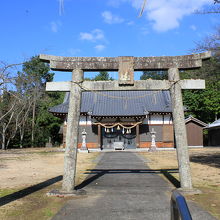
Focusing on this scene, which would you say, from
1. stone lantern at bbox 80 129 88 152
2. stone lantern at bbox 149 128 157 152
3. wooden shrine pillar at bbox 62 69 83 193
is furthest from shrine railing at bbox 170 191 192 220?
stone lantern at bbox 149 128 157 152

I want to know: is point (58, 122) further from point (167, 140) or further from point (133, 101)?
point (167, 140)

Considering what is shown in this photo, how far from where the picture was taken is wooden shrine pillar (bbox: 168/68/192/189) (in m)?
6.26

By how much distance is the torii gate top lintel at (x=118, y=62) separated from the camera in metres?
6.85

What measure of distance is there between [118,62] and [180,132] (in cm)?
266

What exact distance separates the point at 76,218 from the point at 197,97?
3494 centimetres

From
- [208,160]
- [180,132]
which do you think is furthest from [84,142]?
[180,132]

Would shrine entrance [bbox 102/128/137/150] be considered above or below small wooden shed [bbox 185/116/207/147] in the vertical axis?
below

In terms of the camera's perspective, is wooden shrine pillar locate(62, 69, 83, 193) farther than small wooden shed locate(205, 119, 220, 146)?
No

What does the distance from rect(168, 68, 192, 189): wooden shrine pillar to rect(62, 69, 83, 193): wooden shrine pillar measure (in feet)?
8.76

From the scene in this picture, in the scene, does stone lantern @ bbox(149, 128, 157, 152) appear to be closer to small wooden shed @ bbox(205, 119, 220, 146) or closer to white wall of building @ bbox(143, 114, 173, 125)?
white wall of building @ bbox(143, 114, 173, 125)

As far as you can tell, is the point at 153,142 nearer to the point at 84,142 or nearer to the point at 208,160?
the point at 84,142

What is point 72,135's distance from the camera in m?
6.44

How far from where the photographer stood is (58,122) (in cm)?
3797

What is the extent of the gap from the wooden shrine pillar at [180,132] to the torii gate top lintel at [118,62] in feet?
0.98
